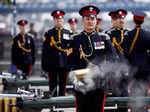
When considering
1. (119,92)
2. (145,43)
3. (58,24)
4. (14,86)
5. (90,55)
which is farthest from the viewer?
(14,86)

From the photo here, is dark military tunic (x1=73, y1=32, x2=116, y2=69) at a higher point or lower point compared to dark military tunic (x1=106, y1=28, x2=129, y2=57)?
lower

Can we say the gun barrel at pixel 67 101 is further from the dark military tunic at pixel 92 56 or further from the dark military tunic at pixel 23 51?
the dark military tunic at pixel 23 51

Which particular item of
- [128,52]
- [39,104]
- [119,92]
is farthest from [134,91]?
[39,104]

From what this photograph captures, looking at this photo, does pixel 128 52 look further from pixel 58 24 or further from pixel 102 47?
pixel 58 24

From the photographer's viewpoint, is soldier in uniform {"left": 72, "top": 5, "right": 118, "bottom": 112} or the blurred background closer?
soldier in uniform {"left": 72, "top": 5, "right": 118, "bottom": 112}

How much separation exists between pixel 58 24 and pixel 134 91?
Result: 253 centimetres

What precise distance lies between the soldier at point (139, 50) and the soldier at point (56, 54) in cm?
205

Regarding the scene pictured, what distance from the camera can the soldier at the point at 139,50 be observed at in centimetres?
641

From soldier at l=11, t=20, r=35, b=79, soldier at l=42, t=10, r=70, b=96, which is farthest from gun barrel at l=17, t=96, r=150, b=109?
soldier at l=11, t=20, r=35, b=79

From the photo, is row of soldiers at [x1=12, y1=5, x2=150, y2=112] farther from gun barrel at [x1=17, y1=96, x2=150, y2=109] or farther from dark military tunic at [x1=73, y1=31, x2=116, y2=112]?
gun barrel at [x1=17, y1=96, x2=150, y2=109]

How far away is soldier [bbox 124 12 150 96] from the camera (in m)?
6.41

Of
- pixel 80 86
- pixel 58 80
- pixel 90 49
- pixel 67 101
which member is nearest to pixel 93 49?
pixel 90 49

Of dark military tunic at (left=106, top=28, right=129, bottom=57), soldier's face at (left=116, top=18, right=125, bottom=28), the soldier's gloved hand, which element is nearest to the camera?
the soldier's gloved hand

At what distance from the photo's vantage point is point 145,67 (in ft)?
21.4
